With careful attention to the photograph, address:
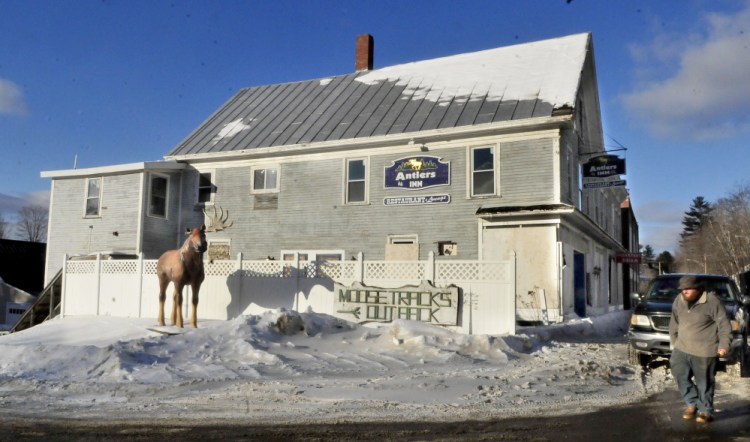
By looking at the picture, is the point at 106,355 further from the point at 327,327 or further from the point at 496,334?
the point at 496,334

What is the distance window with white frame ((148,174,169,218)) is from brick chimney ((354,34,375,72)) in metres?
9.90

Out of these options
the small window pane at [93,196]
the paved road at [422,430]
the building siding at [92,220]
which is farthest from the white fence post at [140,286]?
the paved road at [422,430]

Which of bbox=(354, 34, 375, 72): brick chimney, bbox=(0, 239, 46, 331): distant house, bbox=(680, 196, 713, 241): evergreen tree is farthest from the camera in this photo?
bbox=(680, 196, 713, 241): evergreen tree

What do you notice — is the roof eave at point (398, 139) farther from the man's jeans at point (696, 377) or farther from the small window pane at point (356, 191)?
the man's jeans at point (696, 377)

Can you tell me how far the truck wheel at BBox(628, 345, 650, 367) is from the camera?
1099 centimetres

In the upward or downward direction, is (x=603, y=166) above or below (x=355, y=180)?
above

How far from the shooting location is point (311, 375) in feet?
31.1

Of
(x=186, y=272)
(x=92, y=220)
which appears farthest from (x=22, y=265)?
(x=186, y=272)

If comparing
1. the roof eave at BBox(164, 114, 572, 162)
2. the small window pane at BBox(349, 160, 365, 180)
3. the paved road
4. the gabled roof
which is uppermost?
the gabled roof

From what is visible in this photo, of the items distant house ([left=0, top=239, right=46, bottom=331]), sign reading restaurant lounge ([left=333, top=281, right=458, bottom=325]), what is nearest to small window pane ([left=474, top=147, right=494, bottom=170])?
sign reading restaurant lounge ([left=333, top=281, right=458, bottom=325])

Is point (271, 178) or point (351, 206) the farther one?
point (271, 178)

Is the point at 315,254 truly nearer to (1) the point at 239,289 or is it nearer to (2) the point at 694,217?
(1) the point at 239,289

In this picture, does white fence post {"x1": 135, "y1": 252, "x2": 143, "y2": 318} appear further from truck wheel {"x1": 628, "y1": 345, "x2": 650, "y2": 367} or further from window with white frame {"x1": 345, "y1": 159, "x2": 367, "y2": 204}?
truck wheel {"x1": 628, "y1": 345, "x2": 650, "y2": 367}

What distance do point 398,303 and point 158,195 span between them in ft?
40.4
